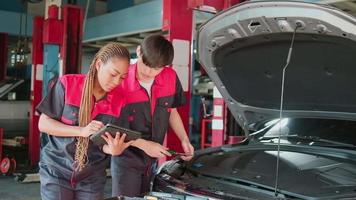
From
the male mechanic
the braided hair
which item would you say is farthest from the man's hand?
the braided hair

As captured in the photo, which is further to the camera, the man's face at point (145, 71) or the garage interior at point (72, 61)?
the garage interior at point (72, 61)

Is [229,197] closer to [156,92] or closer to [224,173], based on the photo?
[224,173]

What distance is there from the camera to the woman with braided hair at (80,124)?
1.93 meters

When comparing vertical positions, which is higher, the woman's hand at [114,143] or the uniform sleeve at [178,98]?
the uniform sleeve at [178,98]

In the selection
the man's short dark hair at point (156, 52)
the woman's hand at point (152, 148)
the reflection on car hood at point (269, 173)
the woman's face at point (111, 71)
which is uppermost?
the man's short dark hair at point (156, 52)

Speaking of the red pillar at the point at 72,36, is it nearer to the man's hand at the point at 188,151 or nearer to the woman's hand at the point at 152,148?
the man's hand at the point at 188,151

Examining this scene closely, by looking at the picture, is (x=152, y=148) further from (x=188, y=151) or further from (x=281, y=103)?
(x=281, y=103)

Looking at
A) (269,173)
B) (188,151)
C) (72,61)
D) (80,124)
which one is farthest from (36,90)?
(269,173)

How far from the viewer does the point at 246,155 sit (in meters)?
2.40

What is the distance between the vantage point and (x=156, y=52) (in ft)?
7.27

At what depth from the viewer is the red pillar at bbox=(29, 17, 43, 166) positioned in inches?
281

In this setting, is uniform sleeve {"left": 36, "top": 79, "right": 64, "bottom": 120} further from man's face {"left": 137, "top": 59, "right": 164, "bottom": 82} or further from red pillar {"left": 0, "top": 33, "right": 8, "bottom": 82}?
red pillar {"left": 0, "top": 33, "right": 8, "bottom": 82}

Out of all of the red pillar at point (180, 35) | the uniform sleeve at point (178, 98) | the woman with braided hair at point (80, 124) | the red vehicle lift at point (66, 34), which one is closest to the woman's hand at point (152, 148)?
the woman with braided hair at point (80, 124)

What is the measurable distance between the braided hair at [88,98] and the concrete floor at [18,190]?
10.1 feet
